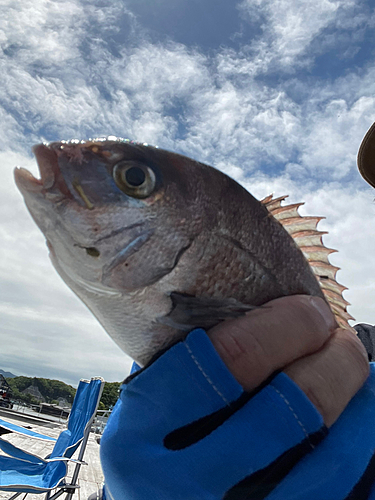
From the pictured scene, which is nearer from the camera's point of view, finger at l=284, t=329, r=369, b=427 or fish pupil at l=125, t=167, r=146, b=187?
finger at l=284, t=329, r=369, b=427

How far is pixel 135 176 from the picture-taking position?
133 centimetres

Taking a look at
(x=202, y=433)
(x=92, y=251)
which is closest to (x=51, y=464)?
(x=202, y=433)

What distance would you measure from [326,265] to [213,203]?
45.2 inches

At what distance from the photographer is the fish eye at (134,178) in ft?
4.27

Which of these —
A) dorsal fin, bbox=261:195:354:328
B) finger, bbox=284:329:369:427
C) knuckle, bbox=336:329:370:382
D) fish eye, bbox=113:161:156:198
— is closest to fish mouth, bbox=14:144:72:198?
fish eye, bbox=113:161:156:198

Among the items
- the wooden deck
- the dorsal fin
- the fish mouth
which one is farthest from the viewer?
the wooden deck

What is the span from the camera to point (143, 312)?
4.17ft

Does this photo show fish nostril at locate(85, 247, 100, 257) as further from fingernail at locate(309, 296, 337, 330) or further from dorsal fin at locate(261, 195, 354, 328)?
dorsal fin at locate(261, 195, 354, 328)

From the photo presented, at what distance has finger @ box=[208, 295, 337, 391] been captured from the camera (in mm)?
1144

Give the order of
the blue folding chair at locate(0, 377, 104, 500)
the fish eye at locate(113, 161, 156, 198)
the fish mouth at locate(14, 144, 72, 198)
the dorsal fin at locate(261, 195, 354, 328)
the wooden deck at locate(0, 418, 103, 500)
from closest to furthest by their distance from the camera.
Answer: the fish mouth at locate(14, 144, 72, 198), the fish eye at locate(113, 161, 156, 198), the dorsal fin at locate(261, 195, 354, 328), the blue folding chair at locate(0, 377, 104, 500), the wooden deck at locate(0, 418, 103, 500)

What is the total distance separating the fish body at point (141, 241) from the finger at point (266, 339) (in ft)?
0.23

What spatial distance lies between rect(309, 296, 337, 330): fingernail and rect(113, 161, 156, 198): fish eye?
826 millimetres

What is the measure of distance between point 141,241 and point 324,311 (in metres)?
0.83

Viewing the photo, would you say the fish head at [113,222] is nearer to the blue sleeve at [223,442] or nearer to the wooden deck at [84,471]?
the blue sleeve at [223,442]
